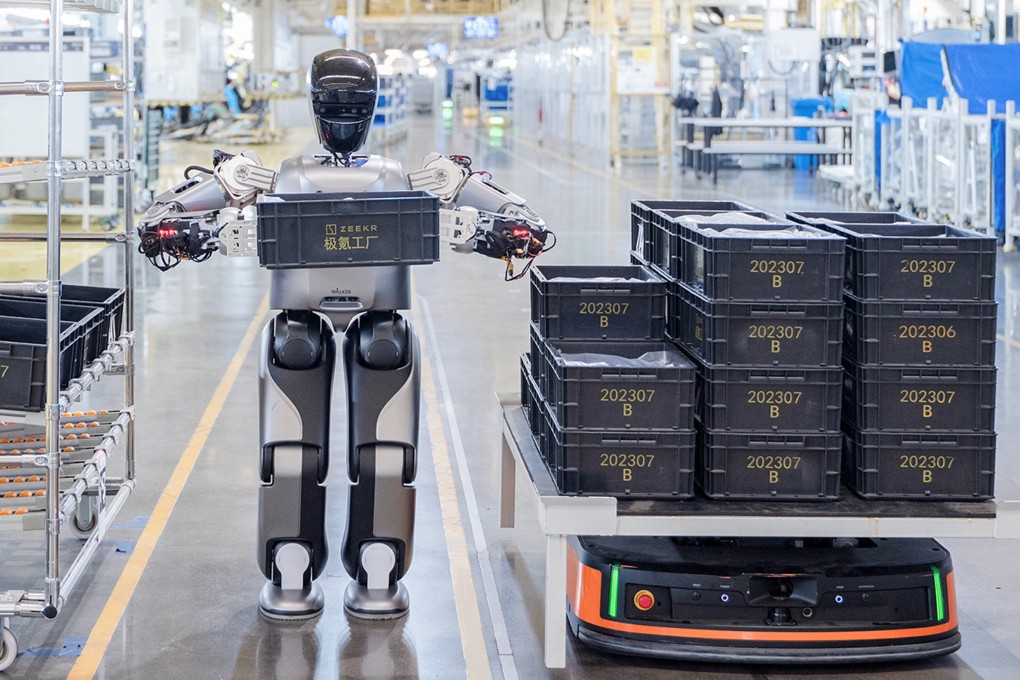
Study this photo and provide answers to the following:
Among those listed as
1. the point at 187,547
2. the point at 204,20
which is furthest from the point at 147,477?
the point at 204,20

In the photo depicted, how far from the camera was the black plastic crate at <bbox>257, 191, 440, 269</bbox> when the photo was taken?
157 inches

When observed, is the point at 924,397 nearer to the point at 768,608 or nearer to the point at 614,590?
the point at 768,608

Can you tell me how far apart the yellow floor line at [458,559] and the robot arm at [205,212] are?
1463mm

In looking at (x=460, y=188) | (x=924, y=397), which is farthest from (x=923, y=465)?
(x=460, y=188)

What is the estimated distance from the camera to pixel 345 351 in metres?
4.56

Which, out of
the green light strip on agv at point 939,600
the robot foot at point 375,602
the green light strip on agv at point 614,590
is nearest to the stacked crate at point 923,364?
the green light strip on agv at point 939,600

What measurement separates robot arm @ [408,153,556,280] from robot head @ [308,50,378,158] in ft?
0.85

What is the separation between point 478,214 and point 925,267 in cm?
139

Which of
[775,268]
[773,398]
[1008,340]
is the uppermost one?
[775,268]

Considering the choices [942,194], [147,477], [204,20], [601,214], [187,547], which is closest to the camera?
[187,547]

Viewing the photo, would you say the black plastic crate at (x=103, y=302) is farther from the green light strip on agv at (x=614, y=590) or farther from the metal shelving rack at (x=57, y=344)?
the green light strip on agv at (x=614, y=590)

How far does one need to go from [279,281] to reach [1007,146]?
11843 millimetres

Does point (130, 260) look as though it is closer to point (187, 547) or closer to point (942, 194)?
point (187, 547)

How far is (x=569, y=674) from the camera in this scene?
4031 mm
